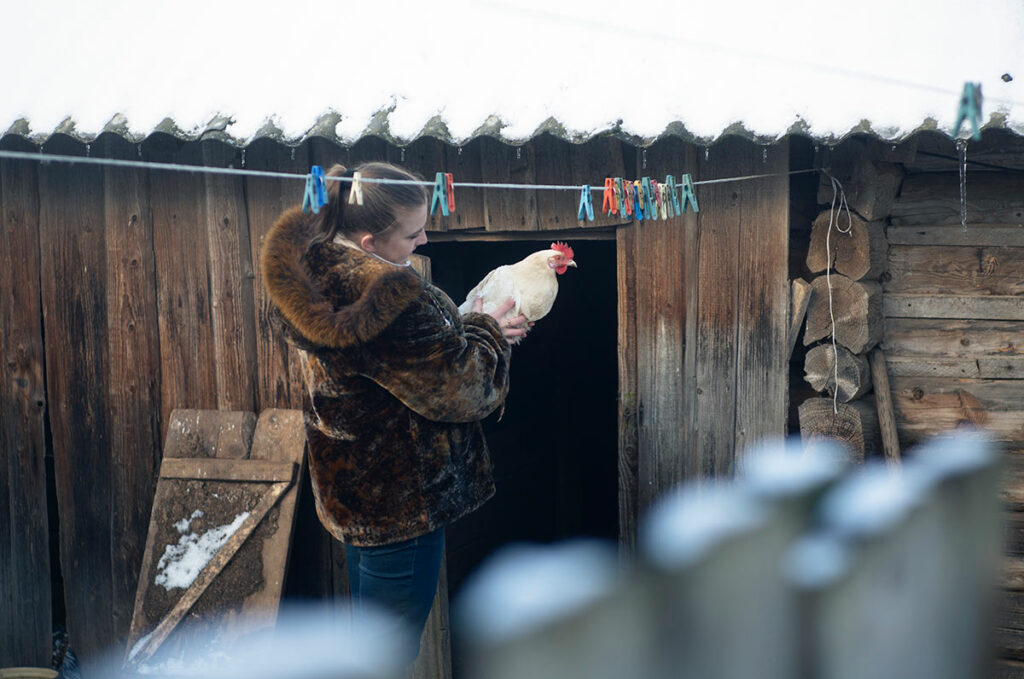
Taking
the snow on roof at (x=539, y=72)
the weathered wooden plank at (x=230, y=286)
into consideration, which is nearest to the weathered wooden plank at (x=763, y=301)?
the snow on roof at (x=539, y=72)

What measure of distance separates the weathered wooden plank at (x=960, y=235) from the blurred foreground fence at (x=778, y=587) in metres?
2.43

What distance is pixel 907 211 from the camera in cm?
343

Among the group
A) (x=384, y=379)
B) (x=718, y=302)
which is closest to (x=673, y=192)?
(x=718, y=302)

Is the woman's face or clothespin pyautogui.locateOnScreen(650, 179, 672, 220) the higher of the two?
clothespin pyautogui.locateOnScreen(650, 179, 672, 220)

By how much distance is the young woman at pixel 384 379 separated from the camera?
2.46 m

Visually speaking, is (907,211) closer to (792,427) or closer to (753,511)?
(792,427)

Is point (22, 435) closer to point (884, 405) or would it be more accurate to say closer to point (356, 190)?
point (356, 190)

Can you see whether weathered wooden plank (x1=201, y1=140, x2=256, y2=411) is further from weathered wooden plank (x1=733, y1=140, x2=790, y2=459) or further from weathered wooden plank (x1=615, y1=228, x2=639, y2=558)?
weathered wooden plank (x1=733, y1=140, x2=790, y2=459)

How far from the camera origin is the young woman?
8.08 feet

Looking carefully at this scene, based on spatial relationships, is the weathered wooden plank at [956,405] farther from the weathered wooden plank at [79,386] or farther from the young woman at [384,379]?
the weathered wooden plank at [79,386]

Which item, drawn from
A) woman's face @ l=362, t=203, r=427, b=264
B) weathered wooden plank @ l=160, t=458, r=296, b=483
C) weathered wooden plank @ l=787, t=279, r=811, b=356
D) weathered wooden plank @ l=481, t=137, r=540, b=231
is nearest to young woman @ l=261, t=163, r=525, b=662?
woman's face @ l=362, t=203, r=427, b=264

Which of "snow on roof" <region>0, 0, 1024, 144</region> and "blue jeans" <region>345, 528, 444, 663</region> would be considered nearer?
"blue jeans" <region>345, 528, 444, 663</region>

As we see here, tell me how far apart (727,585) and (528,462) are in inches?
223

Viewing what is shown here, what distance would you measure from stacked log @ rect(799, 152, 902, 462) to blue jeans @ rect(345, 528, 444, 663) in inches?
63.6
